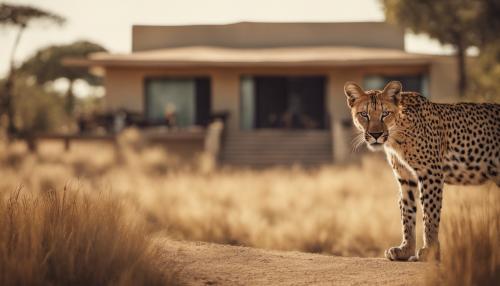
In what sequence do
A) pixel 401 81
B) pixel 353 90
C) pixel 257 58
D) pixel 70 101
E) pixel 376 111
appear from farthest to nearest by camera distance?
pixel 70 101 → pixel 401 81 → pixel 257 58 → pixel 353 90 → pixel 376 111

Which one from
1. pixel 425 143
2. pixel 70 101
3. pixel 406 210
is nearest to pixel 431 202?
pixel 406 210

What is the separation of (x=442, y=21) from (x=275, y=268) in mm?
20498

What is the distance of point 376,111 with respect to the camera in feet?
20.5

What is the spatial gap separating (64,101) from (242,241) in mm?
38767

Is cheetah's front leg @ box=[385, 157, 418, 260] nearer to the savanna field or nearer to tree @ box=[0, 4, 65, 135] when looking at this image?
the savanna field

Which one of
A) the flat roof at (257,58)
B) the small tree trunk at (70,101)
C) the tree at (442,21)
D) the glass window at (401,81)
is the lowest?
the small tree trunk at (70,101)

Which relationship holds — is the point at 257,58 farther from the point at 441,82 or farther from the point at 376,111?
the point at 376,111

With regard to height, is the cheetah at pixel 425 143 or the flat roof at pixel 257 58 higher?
the flat roof at pixel 257 58

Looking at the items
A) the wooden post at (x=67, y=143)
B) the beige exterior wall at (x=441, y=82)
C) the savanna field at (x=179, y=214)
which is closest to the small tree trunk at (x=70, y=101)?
the savanna field at (x=179, y=214)

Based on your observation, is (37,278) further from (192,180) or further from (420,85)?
(420,85)

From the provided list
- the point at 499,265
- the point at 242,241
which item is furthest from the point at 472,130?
the point at 242,241

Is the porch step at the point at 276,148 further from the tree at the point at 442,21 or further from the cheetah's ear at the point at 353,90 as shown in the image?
the cheetah's ear at the point at 353,90

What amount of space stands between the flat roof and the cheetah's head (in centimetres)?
1923

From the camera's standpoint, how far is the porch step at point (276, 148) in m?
22.4
